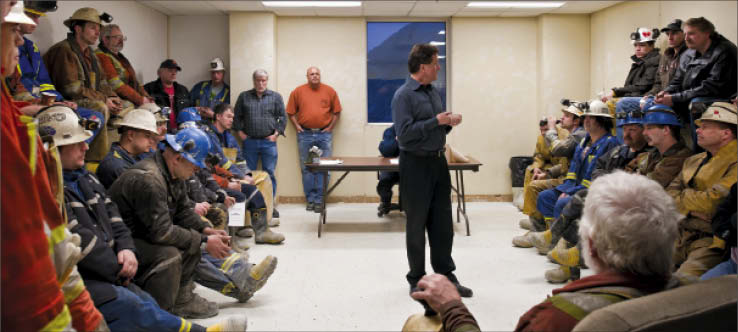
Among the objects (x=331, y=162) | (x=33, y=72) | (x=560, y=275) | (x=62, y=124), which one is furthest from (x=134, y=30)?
(x=560, y=275)

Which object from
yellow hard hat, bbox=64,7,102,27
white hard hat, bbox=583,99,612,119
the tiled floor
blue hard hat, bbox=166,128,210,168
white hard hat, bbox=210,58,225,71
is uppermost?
yellow hard hat, bbox=64,7,102,27

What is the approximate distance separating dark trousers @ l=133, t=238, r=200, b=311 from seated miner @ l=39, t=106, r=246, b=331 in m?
0.12

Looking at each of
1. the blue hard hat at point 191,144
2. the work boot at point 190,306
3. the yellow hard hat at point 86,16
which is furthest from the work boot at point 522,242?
the yellow hard hat at point 86,16

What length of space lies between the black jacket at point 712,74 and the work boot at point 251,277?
330 cm

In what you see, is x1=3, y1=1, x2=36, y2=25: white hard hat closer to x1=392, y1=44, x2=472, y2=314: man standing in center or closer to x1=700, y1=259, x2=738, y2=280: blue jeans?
x1=392, y1=44, x2=472, y2=314: man standing in center

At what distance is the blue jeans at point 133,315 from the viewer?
2633 millimetres

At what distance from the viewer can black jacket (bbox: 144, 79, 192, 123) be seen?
698cm

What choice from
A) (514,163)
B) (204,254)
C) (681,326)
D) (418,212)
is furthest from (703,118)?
(514,163)

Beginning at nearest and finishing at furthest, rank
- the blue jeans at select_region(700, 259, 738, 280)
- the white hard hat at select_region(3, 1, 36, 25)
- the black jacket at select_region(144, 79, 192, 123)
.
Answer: the white hard hat at select_region(3, 1, 36, 25) → the blue jeans at select_region(700, 259, 738, 280) → the black jacket at select_region(144, 79, 192, 123)

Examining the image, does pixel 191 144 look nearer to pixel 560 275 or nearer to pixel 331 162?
pixel 560 275

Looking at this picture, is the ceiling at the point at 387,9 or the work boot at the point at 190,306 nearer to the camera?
the work boot at the point at 190,306

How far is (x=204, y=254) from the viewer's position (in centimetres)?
375

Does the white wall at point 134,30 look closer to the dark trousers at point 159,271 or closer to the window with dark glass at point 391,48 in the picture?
the window with dark glass at point 391,48

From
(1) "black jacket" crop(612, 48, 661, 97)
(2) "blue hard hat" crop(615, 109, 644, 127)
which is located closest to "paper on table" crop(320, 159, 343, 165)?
(1) "black jacket" crop(612, 48, 661, 97)
